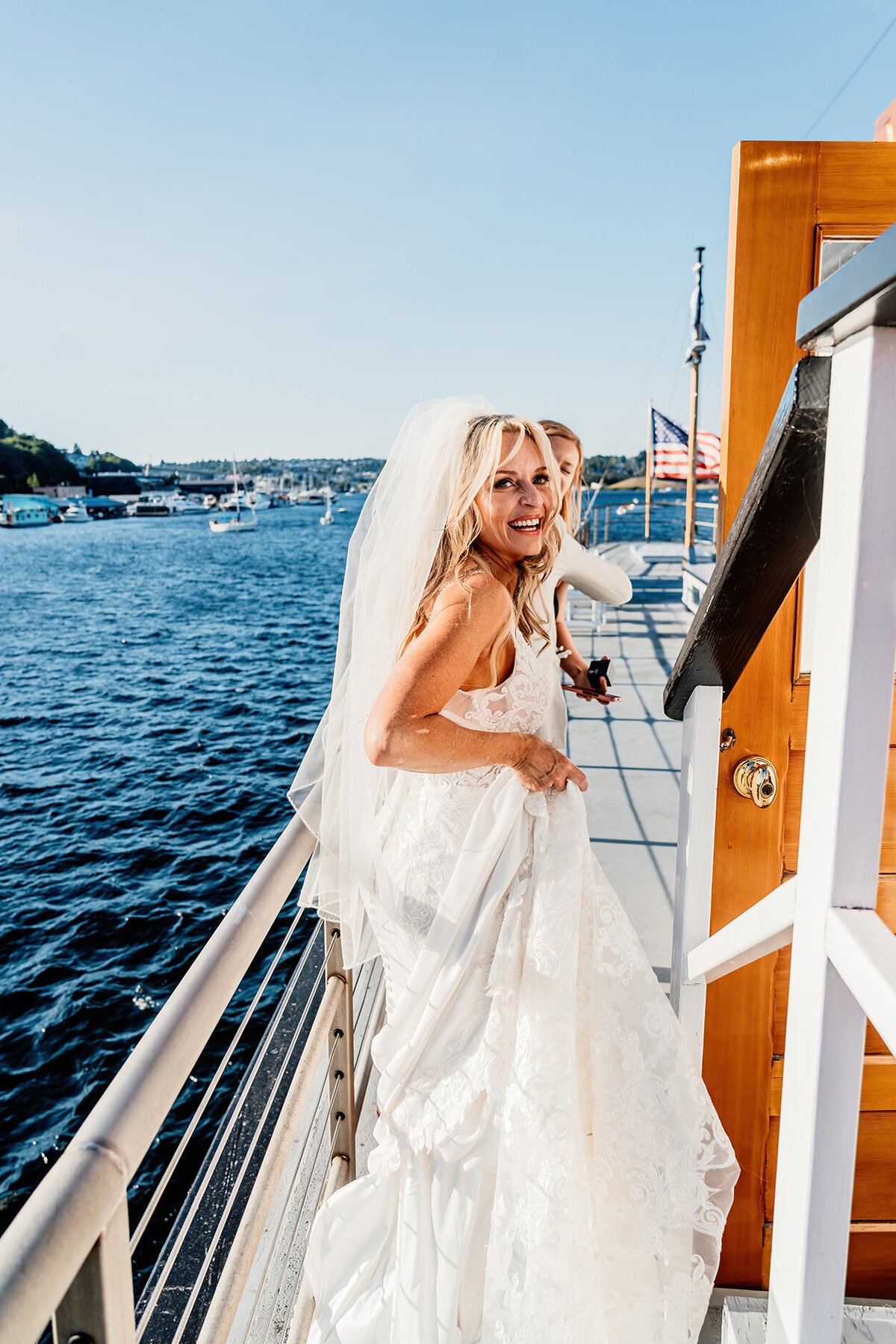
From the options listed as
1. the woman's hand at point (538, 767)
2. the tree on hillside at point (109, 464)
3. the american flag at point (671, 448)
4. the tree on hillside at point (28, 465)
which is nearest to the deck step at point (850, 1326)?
the woman's hand at point (538, 767)

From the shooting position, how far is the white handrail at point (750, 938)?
0.89 meters

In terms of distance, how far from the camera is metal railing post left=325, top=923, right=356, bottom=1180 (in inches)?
65.6

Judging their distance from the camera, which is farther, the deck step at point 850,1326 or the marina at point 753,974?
the deck step at point 850,1326

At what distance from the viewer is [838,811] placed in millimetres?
755

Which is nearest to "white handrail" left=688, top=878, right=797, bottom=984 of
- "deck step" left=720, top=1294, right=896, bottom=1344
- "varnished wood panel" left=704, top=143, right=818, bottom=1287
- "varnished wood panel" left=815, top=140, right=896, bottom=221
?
"varnished wood panel" left=704, top=143, right=818, bottom=1287

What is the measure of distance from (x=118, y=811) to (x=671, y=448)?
11814mm

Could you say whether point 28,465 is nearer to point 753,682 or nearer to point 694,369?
point 694,369

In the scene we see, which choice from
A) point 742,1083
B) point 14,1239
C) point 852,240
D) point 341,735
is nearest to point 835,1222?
point 14,1239

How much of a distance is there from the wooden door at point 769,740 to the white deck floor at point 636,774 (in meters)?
0.83

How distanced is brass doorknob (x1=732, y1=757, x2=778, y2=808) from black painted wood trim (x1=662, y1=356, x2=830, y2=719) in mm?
209

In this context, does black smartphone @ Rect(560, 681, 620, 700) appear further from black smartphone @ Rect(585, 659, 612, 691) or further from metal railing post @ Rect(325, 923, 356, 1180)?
metal railing post @ Rect(325, 923, 356, 1180)

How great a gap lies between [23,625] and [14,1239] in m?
37.5

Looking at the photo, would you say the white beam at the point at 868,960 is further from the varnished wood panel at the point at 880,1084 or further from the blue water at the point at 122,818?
the blue water at the point at 122,818

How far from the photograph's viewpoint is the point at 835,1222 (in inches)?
31.5
